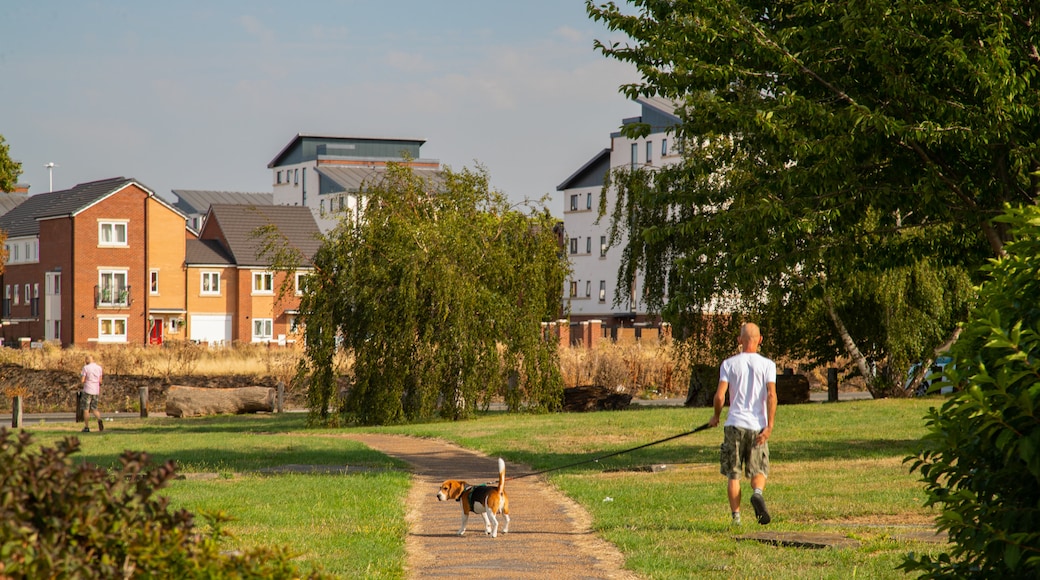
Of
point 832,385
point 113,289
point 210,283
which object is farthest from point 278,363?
point 210,283

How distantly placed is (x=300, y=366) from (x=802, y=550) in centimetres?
2183

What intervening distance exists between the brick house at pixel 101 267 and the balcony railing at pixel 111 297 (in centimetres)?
7

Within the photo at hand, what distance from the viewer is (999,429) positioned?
533cm

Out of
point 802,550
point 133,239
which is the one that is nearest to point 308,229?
point 133,239

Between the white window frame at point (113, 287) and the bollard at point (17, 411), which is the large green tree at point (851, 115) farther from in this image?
the white window frame at point (113, 287)

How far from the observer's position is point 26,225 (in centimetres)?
8706

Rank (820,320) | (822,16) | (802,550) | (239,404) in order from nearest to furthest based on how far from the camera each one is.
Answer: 1. (802,550)
2. (822,16)
3. (820,320)
4. (239,404)

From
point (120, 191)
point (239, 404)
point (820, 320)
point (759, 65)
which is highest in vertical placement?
point (120, 191)

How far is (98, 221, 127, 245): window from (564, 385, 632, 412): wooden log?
173ft

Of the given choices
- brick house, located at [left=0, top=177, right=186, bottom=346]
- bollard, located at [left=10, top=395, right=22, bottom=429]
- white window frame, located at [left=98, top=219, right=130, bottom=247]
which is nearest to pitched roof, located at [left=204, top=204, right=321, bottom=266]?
brick house, located at [left=0, top=177, right=186, bottom=346]

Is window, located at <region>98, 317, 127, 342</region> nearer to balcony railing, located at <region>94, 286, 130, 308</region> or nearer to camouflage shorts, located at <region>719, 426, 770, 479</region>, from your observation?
balcony railing, located at <region>94, 286, 130, 308</region>

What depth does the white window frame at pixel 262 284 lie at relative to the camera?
8969cm

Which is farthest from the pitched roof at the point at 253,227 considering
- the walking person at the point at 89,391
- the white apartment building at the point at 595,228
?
the walking person at the point at 89,391

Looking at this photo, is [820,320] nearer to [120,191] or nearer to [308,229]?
[120,191]
